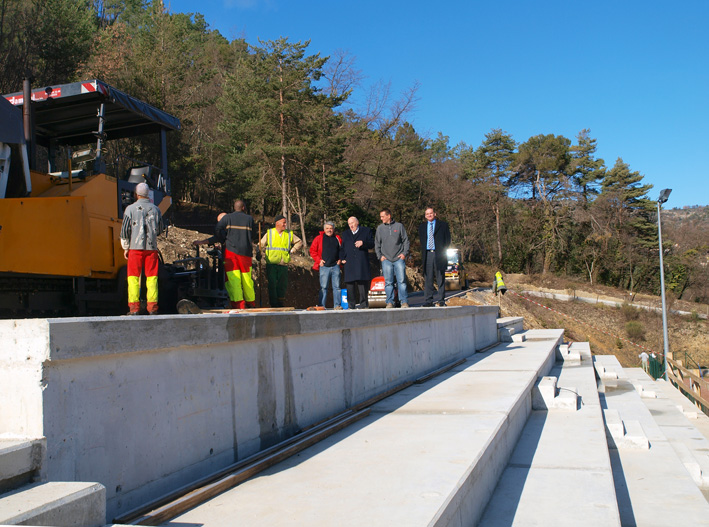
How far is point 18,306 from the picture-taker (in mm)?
7445

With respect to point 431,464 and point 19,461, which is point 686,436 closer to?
point 431,464

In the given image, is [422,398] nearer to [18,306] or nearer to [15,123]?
[18,306]

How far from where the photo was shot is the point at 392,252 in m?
10.4

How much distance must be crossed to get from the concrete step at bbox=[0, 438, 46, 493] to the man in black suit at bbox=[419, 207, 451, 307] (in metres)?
8.56

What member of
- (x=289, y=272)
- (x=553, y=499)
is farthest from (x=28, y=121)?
(x=289, y=272)

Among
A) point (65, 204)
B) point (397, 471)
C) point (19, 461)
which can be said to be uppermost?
point (65, 204)

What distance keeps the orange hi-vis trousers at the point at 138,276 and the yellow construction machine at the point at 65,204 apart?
0.98 meters

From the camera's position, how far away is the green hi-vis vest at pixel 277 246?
10.3m

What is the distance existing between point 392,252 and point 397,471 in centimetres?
688

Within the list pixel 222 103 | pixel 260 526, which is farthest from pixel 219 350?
pixel 222 103

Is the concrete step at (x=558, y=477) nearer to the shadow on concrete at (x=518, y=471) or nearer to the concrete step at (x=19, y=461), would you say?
the shadow on concrete at (x=518, y=471)

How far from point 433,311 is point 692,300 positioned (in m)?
56.1

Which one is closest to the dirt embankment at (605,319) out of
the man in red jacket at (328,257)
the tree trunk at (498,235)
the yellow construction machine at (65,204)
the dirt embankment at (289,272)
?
the tree trunk at (498,235)

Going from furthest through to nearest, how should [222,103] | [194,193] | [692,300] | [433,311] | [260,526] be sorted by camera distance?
[692,300] < [194,193] < [222,103] < [433,311] < [260,526]
